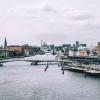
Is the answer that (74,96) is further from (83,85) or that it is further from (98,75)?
(98,75)

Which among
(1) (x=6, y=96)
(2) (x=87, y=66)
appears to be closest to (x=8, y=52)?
(2) (x=87, y=66)

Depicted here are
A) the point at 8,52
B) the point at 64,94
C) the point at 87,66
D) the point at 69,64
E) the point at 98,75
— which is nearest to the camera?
the point at 64,94

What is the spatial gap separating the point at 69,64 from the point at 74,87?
163 feet

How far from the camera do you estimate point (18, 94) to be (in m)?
53.0

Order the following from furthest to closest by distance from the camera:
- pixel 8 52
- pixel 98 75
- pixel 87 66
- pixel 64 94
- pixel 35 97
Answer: pixel 8 52, pixel 87 66, pixel 98 75, pixel 64 94, pixel 35 97

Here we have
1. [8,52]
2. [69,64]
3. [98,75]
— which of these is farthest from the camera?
[8,52]

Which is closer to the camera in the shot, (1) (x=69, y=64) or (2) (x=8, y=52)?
(1) (x=69, y=64)

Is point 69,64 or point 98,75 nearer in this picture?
point 98,75

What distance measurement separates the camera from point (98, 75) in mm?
80500

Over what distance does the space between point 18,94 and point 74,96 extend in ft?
22.7

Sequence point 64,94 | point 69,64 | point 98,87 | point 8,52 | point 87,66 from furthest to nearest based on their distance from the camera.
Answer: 1. point 8,52
2. point 69,64
3. point 87,66
4. point 98,87
5. point 64,94

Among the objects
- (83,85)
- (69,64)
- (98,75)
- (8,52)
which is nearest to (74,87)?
(83,85)

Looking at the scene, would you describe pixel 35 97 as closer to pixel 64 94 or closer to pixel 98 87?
pixel 64 94

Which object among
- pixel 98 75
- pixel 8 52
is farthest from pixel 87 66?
pixel 8 52
